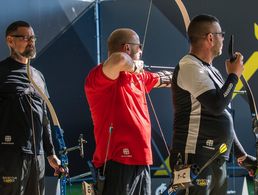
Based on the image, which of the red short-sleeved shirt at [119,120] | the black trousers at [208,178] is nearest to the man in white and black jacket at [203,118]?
the black trousers at [208,178]

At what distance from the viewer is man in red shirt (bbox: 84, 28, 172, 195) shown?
9.23ft

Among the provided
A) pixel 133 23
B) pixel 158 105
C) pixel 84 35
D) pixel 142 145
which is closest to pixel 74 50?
pixel 84 35

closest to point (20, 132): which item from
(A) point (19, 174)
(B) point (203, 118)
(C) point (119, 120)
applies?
(A) point (19, 174)

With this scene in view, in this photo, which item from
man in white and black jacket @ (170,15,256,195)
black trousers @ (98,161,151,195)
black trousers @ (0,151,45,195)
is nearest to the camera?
man in white and black jacket @ (170,15,256,195)

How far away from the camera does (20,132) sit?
326 centimetres

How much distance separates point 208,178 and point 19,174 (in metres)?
1.25

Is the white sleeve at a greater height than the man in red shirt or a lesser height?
greater

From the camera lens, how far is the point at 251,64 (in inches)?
181

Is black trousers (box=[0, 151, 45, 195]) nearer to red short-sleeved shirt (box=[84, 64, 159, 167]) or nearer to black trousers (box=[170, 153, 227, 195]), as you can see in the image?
red short-sleeved shirt (box=[84, 64, 159, 167])

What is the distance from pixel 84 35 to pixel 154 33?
674mm

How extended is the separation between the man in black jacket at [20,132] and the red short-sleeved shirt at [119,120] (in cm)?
54

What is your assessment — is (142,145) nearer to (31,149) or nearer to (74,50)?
(31,149)

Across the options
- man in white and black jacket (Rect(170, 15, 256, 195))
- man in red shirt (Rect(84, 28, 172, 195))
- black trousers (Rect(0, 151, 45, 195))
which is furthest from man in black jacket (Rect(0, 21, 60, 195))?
man in white and black jacket (Rect(170, 15, 256, 195))

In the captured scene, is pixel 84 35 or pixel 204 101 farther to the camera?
pixel 84 35
